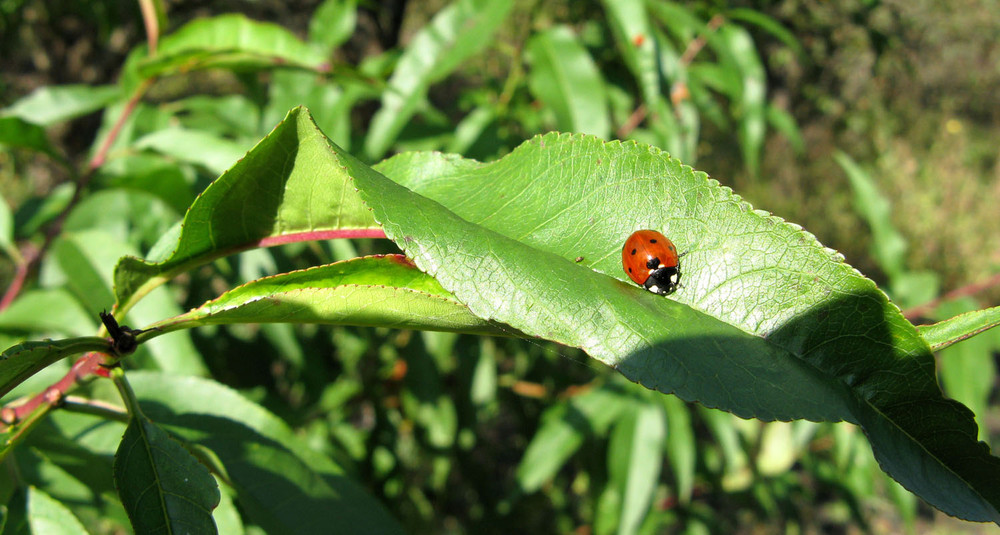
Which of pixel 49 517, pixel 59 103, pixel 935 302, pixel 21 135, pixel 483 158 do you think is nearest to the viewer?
pixel 49 517

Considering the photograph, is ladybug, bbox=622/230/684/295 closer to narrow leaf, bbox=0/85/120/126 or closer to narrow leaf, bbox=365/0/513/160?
narrow leaf, bbox=365/0/513/160

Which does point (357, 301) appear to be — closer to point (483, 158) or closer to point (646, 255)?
point (646, 255)

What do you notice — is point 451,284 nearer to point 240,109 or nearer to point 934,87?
point 240,109

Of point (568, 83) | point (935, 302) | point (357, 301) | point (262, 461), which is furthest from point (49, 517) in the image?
point (935, 302)

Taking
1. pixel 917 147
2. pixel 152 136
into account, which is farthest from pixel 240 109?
pixel 917 147

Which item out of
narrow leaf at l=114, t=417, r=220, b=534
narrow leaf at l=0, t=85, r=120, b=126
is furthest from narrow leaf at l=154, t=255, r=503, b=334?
narrow leaf at l=0, t=85, r=120, b=126

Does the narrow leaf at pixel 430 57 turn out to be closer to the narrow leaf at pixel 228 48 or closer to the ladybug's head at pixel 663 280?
the narrow leaf at pixel 228 48

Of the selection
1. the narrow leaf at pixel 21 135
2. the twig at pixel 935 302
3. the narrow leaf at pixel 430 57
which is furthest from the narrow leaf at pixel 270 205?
the twig at pixel 935 302

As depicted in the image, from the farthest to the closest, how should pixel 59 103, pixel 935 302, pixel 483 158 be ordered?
pixel 935 302 < pixel 483 158 < pixel 59 103
